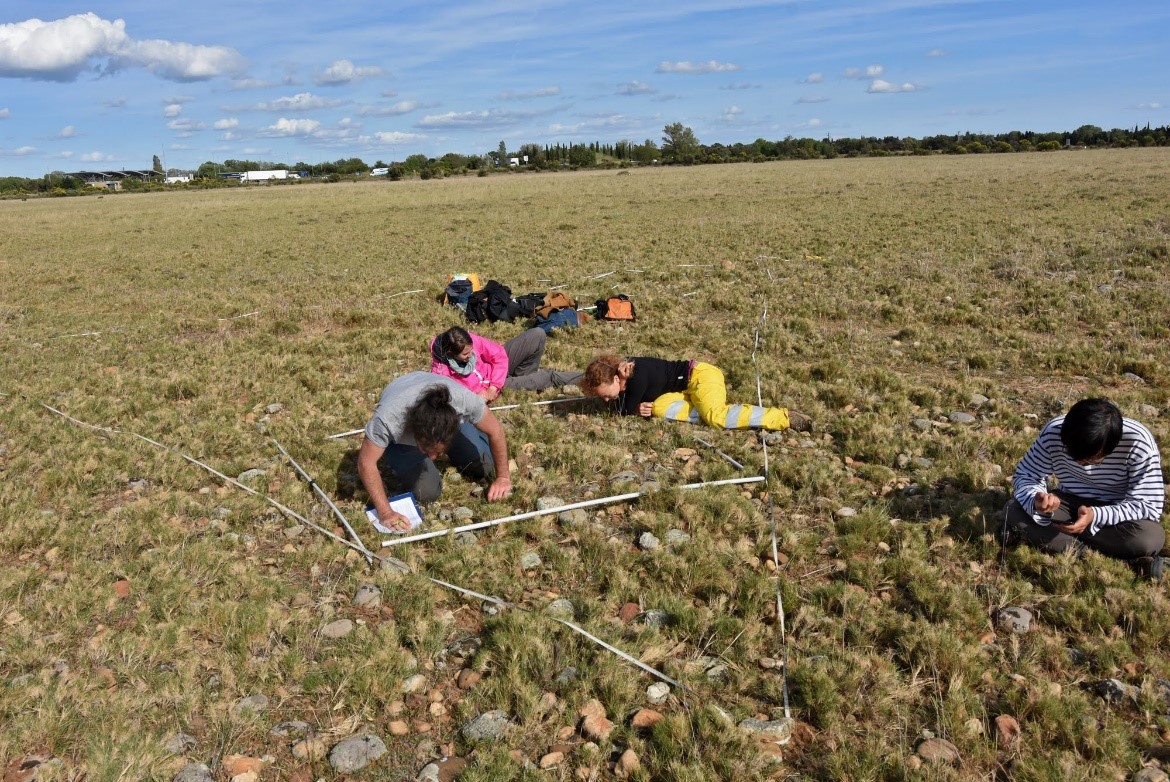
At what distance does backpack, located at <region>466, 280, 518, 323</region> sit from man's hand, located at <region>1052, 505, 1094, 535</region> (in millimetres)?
9163

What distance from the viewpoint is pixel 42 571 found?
5191 mm

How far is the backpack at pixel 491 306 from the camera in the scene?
12562 millimetres

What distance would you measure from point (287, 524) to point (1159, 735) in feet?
18.5

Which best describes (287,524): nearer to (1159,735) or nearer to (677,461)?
(677,461)

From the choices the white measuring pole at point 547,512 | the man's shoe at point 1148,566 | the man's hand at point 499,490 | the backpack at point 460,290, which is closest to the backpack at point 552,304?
the backpack at point 460,290

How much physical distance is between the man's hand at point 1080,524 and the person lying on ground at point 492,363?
5124 millimetres

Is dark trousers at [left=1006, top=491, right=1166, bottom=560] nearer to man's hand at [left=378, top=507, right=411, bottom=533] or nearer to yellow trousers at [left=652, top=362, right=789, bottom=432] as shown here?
yellow trousers at [left=652, top=362, right=789, bottom=432]

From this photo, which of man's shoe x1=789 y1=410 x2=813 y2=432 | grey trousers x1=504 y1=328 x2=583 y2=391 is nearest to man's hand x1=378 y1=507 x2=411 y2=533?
grey trousers x1=504 y1=328 x2=583 y2=391

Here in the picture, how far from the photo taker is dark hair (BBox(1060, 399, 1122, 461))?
448 centimetres

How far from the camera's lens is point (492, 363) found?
27.9 ft

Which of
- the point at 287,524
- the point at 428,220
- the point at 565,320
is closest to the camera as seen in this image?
the point at 287,524

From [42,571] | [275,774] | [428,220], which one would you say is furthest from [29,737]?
[428,220]

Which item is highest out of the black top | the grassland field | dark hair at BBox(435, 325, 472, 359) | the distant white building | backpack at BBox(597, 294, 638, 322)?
the distant white building

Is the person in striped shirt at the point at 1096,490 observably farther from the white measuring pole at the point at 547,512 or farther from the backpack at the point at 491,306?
the backpack at the point at 491,306
